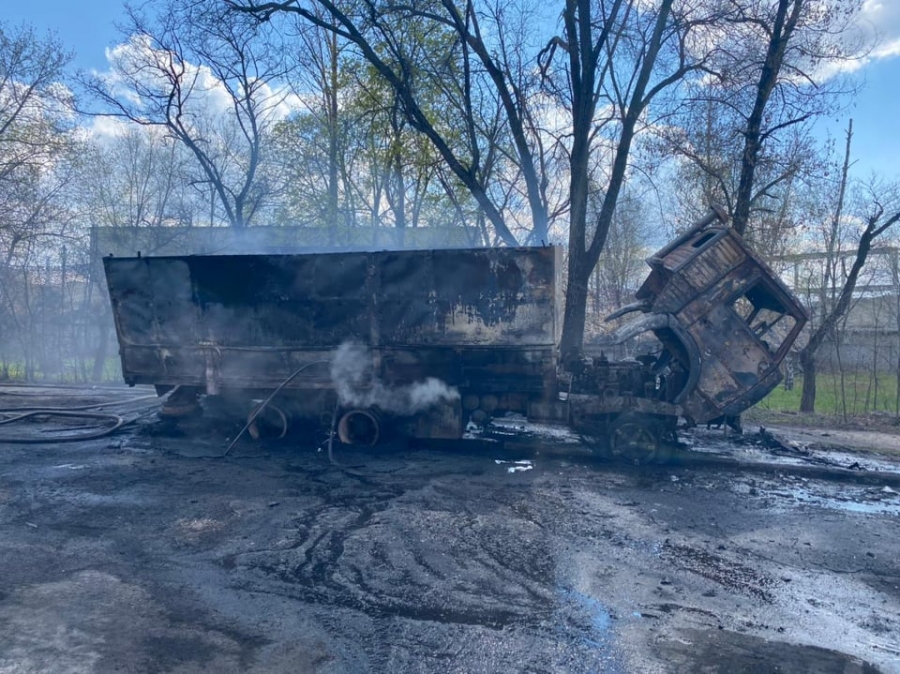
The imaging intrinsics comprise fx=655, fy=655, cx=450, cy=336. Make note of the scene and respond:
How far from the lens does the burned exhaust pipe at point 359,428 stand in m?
9.83

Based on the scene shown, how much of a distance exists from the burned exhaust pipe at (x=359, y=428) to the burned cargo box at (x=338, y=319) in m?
0.55

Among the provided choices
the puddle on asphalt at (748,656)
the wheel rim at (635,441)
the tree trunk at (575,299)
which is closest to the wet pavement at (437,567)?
the puddle on asphalt at (748,656)

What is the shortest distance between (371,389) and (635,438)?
12.9 feet

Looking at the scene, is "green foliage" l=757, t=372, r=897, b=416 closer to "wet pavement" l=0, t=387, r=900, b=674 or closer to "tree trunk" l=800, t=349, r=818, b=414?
"tree trunk" l=800, t=349, r=818, b=414

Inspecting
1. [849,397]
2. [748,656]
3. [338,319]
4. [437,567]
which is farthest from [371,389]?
[849,397]

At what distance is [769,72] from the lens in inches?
536

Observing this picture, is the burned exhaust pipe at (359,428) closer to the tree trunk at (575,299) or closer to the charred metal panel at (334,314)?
the charred metal panel at (334,314)

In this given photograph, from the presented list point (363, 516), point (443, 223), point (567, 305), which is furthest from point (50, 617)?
point (443, 223)

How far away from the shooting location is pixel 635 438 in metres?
9.45

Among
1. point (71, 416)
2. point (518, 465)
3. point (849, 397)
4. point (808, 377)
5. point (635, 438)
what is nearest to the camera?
point (518, 465)

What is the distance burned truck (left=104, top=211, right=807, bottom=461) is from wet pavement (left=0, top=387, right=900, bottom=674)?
102 centimetres

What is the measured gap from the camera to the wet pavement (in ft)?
13.4

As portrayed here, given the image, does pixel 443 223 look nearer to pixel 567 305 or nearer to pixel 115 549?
pixel 567 305

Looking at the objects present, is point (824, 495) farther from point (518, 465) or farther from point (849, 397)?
point (849, 397)
